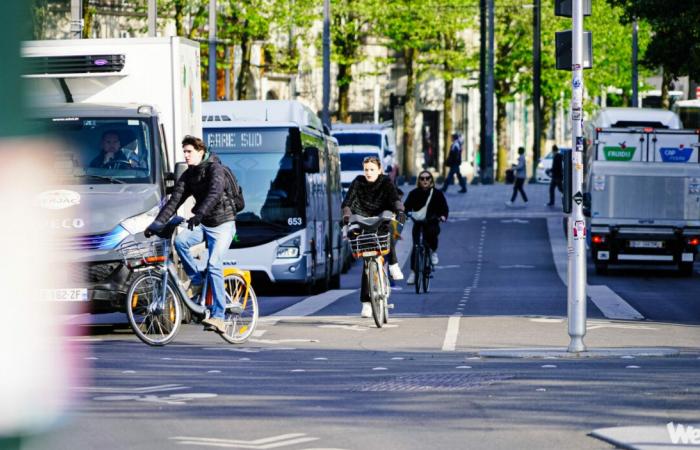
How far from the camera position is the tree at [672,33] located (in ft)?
110

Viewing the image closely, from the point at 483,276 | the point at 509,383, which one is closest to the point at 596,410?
the point at 509,383

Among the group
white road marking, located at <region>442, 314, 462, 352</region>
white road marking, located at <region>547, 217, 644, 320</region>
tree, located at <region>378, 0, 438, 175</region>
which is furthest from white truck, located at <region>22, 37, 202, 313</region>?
tree, located at <region>378, 0, 438, 175</region>

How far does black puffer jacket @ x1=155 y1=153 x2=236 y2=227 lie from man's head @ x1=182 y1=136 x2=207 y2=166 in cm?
6

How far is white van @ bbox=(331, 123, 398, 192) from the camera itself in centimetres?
4544

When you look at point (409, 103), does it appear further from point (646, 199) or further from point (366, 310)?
point (366, 310)

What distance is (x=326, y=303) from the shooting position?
70.0 feet

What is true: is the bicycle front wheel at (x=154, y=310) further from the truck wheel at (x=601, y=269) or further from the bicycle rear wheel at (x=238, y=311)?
the truck wheel at (x=601, y=269)

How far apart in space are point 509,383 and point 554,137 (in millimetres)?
90322

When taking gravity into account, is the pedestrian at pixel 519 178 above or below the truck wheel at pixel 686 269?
above

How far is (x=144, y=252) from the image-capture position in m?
14.2

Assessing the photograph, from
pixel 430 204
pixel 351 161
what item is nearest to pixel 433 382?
pixel 430 204

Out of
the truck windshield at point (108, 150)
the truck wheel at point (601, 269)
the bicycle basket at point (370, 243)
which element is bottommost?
the truck wheel at point (601, 269)

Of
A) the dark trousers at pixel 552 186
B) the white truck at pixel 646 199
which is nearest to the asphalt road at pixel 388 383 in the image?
the white truck at pixel 646 199

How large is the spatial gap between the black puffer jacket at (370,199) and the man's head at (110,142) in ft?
8.50
